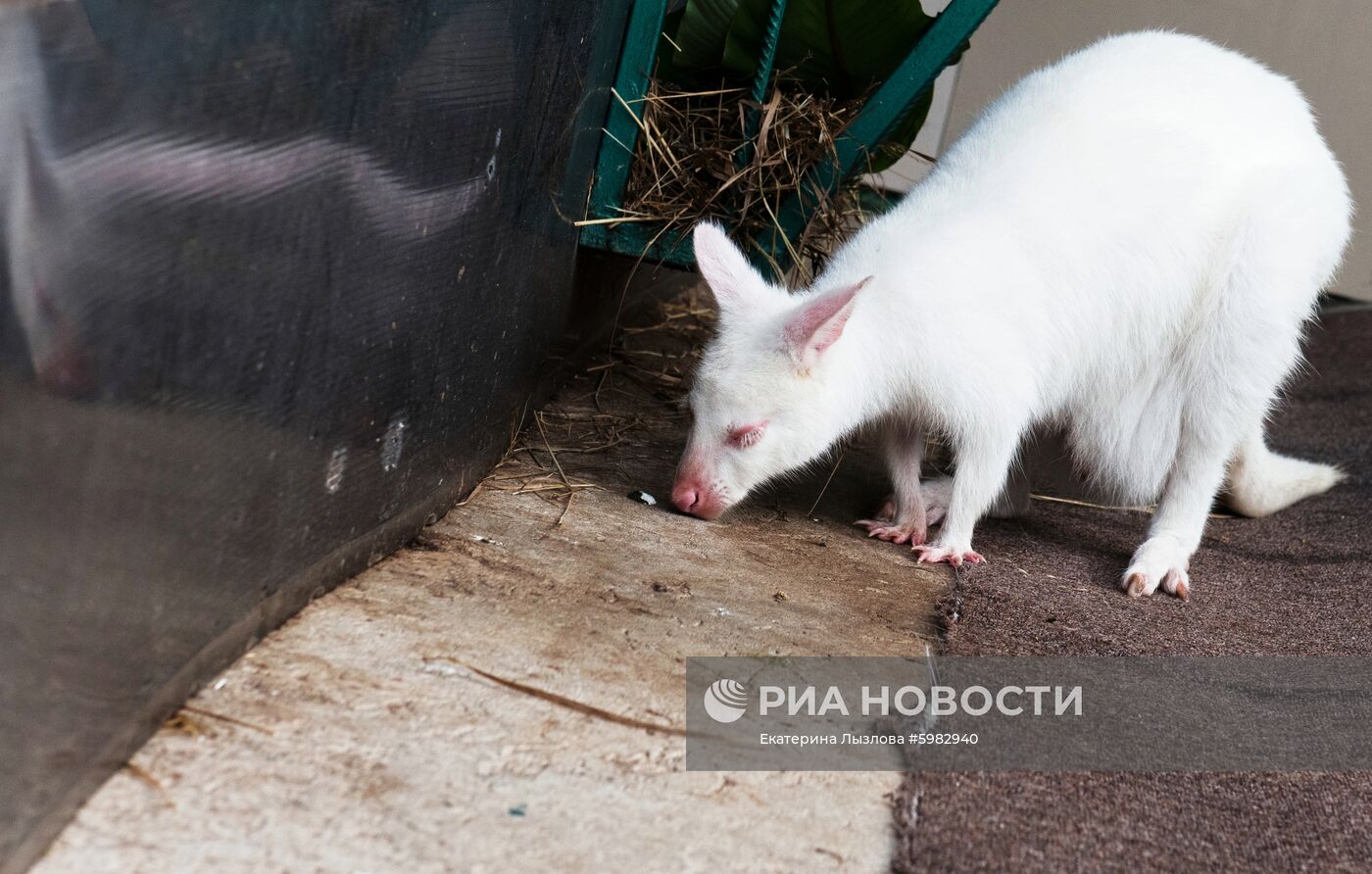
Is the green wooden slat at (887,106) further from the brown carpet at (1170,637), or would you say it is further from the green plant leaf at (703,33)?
the brown carpet at (1170,637)

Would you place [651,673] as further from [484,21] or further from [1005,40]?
[1005,40]

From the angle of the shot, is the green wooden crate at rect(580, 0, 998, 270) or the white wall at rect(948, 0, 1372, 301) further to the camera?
the white wall at rect(948, 0, 1372, 301)

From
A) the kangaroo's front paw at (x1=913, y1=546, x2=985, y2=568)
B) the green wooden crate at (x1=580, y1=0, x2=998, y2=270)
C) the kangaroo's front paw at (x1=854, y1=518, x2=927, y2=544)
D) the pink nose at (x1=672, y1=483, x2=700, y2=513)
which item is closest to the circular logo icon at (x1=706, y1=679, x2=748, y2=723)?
the pink nose at (x1=672, y1=483, x2=700, y2=513)

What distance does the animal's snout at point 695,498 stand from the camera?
308 centimetres

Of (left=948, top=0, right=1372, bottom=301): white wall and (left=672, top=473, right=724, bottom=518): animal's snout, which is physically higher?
(left=948, top=0, right=1372, bottom=301): white wall

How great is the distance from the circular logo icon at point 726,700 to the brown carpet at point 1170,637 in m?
0.33

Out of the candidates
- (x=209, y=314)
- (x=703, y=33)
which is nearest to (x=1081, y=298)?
(x=703, y=33)

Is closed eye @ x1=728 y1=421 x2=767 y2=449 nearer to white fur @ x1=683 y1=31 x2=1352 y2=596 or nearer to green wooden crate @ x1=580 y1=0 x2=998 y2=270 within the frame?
white fur @ x1=683 y1=31 x2=1352 y2=596

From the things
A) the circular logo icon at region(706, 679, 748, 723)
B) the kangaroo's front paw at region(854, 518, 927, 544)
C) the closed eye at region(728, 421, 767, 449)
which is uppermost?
the closed eye at region(728, 421, 767, 449)

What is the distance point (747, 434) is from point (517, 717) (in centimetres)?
118

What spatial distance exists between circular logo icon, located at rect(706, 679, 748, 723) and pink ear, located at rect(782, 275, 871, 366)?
2.95 ft

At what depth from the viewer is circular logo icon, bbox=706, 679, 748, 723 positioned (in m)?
2.16

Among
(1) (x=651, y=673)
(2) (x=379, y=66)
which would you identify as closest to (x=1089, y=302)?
(1) (x=651, y=673)

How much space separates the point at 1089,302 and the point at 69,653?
2.48 m
